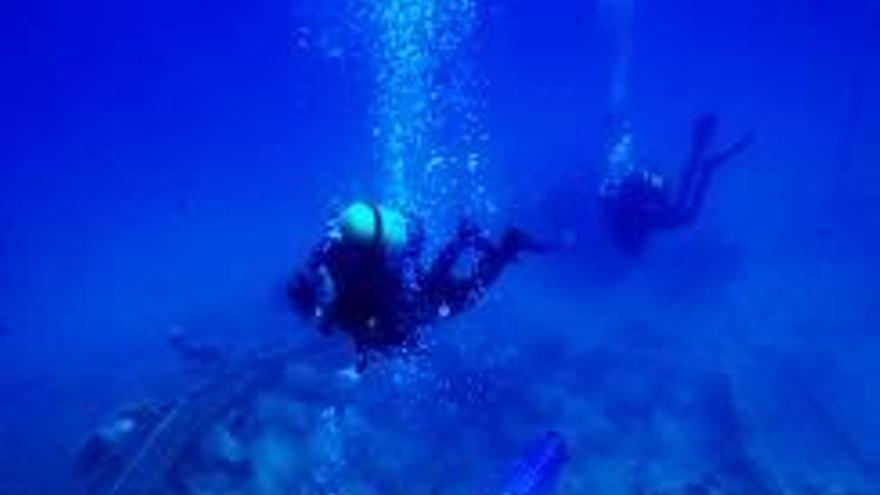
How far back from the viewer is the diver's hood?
4473 millimetres

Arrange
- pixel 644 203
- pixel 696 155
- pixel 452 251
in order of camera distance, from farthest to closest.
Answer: pixel 696 155, pixel 644 203, pixel 452 251

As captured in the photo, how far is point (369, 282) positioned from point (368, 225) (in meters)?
0.27

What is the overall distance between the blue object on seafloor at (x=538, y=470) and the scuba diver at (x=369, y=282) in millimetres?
786

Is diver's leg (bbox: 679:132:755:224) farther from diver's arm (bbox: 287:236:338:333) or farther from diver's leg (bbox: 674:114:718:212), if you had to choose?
diver's arm (bbox: 287:236:338:333)

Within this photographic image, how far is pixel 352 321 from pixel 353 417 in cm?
599

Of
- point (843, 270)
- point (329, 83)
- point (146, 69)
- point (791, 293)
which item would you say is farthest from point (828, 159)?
point (329, 83)

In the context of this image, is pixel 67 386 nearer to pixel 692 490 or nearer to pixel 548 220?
pixel 548 220

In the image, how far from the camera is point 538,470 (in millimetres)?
5109

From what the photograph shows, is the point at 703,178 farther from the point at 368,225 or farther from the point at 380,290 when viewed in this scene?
the point at 368,225

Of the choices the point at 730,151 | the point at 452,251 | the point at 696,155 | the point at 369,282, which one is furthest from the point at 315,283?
the point at 696,155

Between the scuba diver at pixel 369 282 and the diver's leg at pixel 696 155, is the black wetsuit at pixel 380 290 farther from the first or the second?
the diver's leg at pixel 696 155

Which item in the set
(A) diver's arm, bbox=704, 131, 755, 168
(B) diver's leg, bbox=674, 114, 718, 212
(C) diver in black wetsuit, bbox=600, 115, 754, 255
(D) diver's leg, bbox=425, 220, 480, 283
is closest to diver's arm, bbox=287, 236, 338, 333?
(D) diver's leg, bbox=425, 220, 480, 283

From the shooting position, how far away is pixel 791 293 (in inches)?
735

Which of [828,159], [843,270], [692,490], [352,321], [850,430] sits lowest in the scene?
[352,321]
